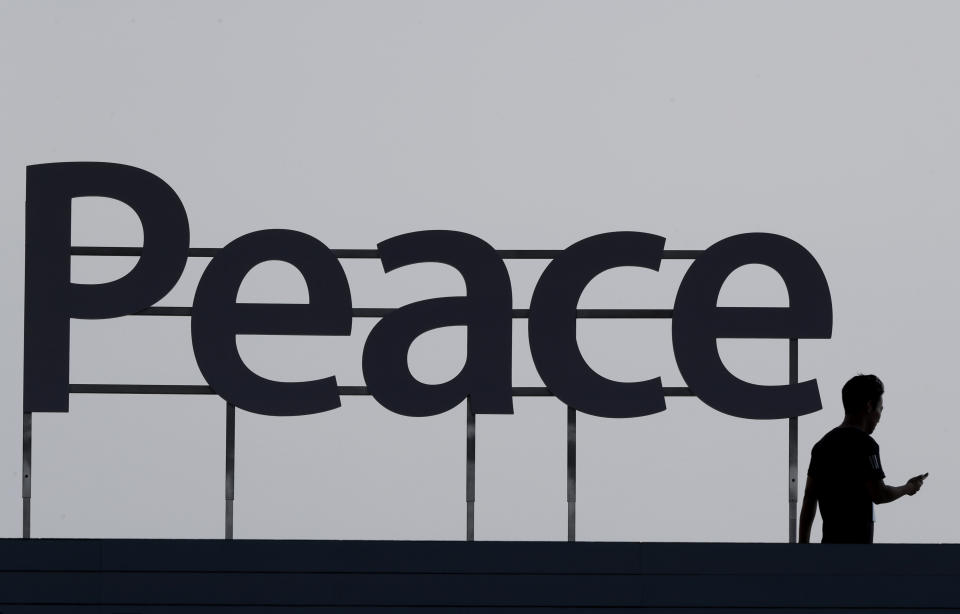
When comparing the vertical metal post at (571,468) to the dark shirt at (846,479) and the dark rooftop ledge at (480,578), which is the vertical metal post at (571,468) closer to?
the dark rooftop ledge at (480,578)

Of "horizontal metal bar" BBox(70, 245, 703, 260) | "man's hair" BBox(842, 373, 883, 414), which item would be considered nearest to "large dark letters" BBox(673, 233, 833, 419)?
"horizontal metal bar" BBox(70, 245, 703, 260)

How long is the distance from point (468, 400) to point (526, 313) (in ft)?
2.07

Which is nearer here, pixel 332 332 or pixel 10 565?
pixel 10 565

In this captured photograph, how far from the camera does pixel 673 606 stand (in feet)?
28.2

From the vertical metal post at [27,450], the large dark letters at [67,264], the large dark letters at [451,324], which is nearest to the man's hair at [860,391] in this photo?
the large dark letters at [451,324]

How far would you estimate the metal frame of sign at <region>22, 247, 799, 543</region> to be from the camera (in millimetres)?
8977

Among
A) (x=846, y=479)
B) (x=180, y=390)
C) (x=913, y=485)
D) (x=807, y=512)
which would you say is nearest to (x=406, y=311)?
(x=180, y=390)

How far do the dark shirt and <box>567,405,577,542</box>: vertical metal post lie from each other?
1.37 metres

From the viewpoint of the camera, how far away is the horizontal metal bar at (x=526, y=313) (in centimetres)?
916

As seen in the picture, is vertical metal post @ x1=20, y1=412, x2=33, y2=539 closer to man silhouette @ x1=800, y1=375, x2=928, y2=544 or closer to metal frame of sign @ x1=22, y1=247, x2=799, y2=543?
metal frame of sign @ x1=22, y1=247, x2=799, y2=543

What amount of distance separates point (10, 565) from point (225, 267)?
2116mm

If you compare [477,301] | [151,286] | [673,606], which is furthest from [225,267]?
[673,606]

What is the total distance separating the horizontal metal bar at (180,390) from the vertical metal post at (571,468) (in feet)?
0.64

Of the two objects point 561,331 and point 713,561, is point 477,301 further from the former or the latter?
point 713,561
